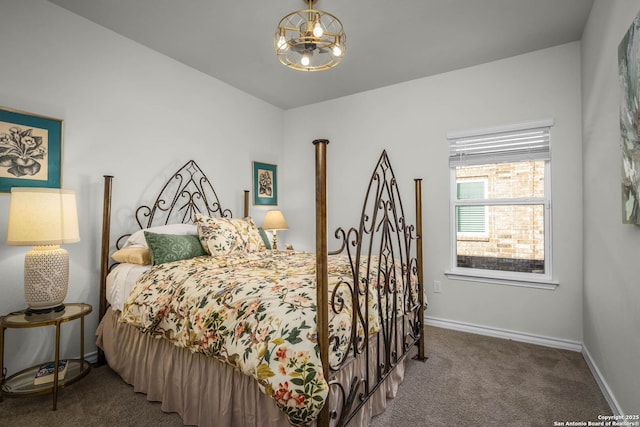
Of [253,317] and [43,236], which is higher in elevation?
[43,236]

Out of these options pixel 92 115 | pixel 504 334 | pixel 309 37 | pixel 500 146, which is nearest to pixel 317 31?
pixel 309 37

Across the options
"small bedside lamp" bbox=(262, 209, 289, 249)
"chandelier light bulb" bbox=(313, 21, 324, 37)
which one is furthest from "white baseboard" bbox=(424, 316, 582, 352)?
"chandelier light bulb" bbox=(313, 21, 324, 37)

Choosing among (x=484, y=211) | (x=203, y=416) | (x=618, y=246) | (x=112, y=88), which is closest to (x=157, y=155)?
(x=112, y=88)

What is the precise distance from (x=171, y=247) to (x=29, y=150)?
1.13 meters

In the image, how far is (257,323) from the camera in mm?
1364

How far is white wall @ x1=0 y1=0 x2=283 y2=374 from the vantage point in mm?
2123

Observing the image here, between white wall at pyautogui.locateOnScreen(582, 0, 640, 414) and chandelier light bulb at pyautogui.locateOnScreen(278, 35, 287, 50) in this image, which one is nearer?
white wall at pyautogui.locateOnScreen(582, 0, 640, 414)

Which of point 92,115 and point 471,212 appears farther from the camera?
point 471,212

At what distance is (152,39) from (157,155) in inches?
38.8

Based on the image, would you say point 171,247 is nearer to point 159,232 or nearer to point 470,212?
point 159,232

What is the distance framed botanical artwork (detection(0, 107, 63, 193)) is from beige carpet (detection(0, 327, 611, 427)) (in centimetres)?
139

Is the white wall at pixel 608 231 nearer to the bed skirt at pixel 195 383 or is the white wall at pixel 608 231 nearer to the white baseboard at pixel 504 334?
the white baseboard at pixel 504 334

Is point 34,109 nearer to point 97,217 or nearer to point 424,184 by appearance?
point 97,217

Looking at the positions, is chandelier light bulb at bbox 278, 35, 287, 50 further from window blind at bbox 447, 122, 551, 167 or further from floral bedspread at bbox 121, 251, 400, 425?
window blind at bbox 447, 122, 551, 167
